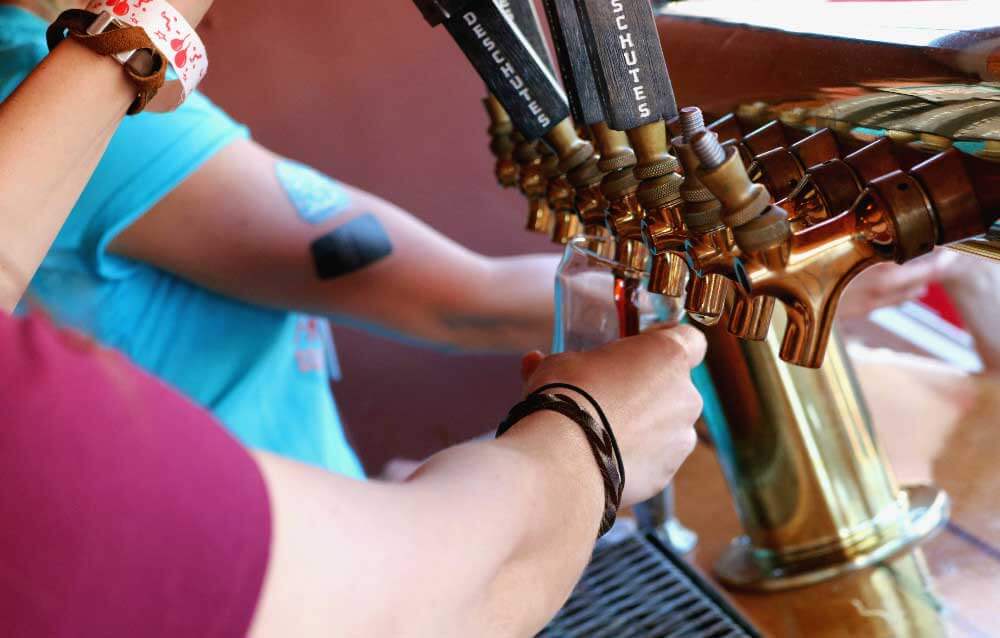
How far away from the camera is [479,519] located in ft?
1.88

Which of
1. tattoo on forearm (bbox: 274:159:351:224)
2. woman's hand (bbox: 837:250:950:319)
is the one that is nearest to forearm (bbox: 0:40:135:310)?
tattoo on forearm (bbox: 274:159:351:224)

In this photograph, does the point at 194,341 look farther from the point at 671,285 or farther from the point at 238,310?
the point at 671,285

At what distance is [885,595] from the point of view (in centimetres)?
90

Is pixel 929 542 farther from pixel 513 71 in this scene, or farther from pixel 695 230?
pixel 513 71

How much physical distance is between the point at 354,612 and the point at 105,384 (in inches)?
6.4

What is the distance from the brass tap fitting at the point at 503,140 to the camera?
90cm

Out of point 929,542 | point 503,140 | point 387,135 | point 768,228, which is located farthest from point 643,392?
point 387,135

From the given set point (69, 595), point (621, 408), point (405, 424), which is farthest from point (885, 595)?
point (405, 424)

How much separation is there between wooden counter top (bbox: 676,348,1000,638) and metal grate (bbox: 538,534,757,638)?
5cm

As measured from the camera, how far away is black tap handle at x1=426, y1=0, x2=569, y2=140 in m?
0.76

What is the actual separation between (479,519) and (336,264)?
946 millimetres

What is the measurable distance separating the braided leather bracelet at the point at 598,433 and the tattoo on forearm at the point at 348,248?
2.64 feet

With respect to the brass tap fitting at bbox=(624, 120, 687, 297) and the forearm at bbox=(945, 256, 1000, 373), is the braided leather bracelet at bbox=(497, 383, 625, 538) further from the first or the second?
the forearm at bbox=(945, 256, 1000, 373)

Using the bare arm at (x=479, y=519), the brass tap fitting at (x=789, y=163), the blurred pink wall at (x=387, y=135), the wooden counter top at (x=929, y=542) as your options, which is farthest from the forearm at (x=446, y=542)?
the blurred pink wall at (x=387, y=135)
